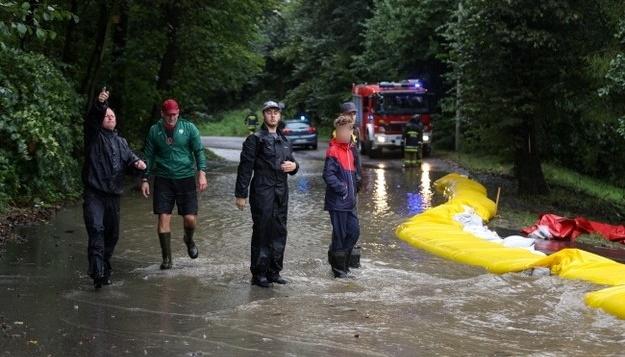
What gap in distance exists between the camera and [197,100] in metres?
28.5

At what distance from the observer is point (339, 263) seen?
9.08 m

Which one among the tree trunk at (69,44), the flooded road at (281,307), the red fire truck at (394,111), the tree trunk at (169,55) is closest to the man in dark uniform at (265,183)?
the flooded road at (281,307)

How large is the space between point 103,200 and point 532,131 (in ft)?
45.8

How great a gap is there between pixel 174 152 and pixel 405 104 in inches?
916

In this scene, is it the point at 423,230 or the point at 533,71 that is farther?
the point at 533,71

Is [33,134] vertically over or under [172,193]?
over

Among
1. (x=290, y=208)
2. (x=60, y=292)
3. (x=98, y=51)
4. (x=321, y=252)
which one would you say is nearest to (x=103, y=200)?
(x=60, y=292)

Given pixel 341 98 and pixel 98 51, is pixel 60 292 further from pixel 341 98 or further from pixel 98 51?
pixel 341 98

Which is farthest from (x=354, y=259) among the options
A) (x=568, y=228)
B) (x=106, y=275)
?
(x=568, y=228)

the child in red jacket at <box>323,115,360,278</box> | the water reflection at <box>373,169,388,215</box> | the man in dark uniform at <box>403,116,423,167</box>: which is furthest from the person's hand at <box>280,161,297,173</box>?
the man in dark uniform at <box>403,116,423,167</box>

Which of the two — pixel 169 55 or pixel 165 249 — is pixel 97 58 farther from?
pixel 165 249

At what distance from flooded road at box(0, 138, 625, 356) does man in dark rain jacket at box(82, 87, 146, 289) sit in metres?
0.44

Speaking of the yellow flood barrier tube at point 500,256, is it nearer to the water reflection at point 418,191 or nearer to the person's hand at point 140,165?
the water reflection at point 418,191

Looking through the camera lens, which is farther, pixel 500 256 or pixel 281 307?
pixel 500 256
